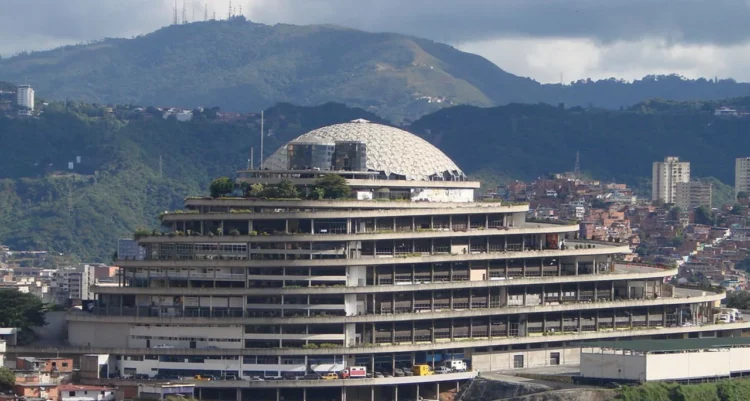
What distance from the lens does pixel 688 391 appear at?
345 feet

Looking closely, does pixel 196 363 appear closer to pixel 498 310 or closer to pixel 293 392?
pixel 293 392

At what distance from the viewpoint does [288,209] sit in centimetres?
10956

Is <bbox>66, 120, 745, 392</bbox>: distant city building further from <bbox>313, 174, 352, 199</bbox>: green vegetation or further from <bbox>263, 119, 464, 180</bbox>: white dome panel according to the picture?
<bbox>313, 174, 352, 199</bbox>: green vegetation

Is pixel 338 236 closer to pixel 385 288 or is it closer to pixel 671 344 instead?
pixel 385 288

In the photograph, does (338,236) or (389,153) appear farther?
(389,153)

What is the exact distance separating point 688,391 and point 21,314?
35195 millimetres

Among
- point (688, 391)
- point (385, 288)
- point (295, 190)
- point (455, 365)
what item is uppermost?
point (295, 190)

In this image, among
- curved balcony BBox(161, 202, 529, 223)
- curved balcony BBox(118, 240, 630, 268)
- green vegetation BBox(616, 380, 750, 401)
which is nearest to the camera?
green vegetation BBox(616, 380, 750, 401)

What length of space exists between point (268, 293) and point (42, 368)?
12.1 meters

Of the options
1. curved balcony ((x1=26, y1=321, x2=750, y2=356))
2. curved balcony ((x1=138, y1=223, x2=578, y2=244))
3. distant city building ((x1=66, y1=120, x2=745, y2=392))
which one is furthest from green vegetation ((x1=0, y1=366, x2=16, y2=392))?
curved balcony ((x1=138, y1=223, x2=578, y2=244))

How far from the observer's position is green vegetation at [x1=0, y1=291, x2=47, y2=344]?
109750 millimetres

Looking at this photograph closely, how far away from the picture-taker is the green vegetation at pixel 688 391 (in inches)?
4090

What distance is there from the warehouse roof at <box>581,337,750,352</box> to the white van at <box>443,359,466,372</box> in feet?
23.4

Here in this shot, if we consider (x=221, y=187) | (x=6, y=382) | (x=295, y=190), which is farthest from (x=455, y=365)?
(x=6, y=382)
